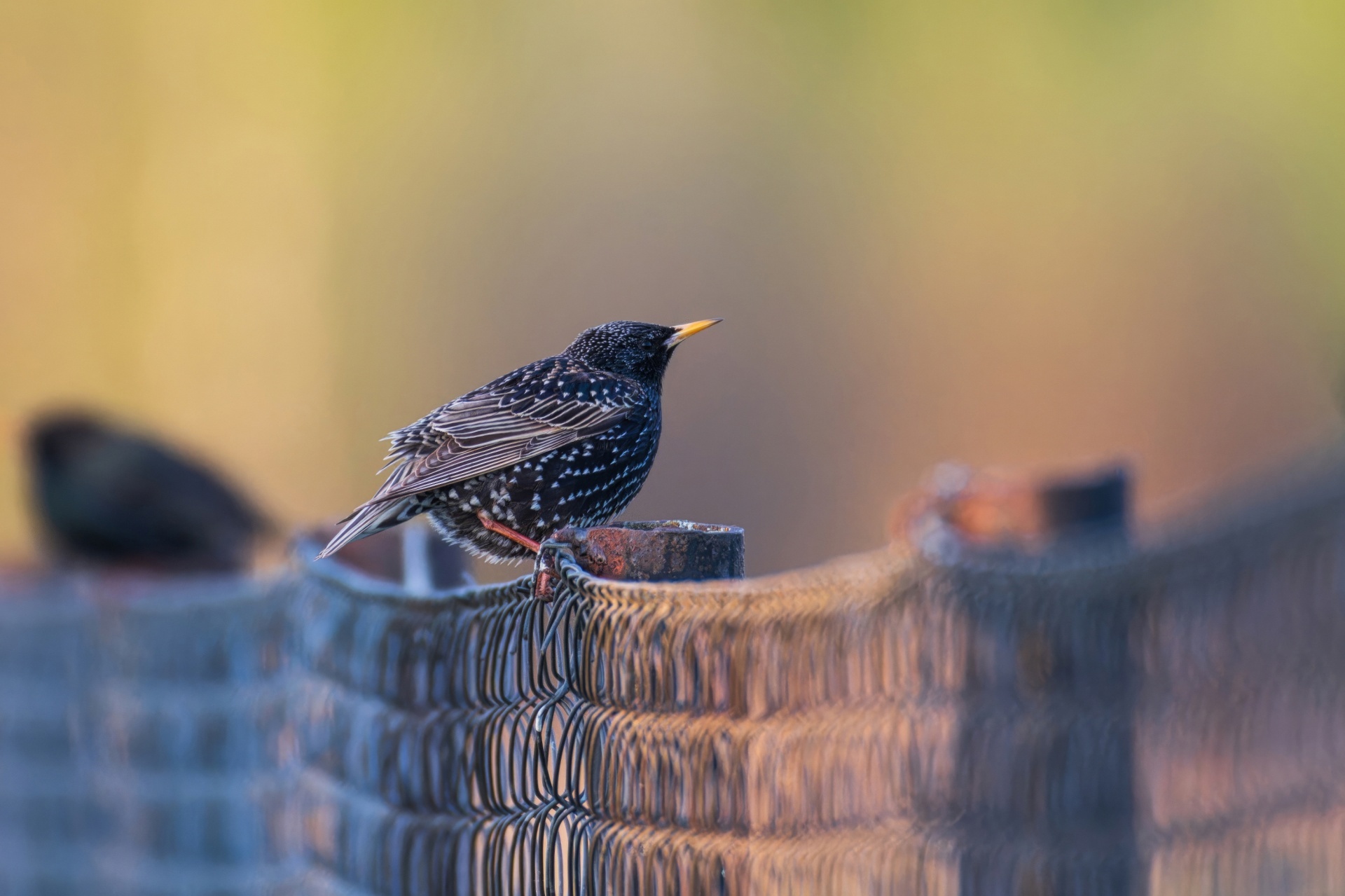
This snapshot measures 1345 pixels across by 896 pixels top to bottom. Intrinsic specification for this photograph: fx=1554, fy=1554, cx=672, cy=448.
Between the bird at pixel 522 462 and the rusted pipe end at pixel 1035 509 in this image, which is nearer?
the rusted pipe end at pixel 1035 509

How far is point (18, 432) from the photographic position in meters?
7.07

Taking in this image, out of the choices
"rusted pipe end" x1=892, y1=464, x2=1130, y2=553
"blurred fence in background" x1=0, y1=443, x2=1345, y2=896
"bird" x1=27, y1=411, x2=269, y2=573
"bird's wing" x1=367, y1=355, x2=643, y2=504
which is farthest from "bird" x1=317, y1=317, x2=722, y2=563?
"bird" x1=27, y1=411, x2=269, y2=573

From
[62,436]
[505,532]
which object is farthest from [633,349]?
[62,436]

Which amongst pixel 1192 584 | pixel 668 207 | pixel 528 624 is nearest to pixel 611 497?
Result: pixel 528 624

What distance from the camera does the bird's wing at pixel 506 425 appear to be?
3287 mm

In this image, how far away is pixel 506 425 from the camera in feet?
11.2

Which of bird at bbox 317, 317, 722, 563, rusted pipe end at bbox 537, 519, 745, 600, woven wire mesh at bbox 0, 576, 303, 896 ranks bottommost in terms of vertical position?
woven wire mesh at bbox 0, 576, 303, 896

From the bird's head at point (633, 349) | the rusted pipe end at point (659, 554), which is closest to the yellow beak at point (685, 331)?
the bird's head at point (633, 349)

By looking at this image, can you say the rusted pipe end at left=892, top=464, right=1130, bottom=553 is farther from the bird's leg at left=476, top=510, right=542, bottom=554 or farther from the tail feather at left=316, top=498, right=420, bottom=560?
the tail feather at left=316, top=498, right=420, bottom=560

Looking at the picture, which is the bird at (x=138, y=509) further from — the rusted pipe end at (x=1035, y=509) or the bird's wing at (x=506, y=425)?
the rusted pipe end at (x=1035, y=509)

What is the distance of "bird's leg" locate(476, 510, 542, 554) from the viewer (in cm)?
319

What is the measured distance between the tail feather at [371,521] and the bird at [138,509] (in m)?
3.26

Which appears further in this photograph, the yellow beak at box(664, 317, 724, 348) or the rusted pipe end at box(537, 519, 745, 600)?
the yellow beak at box(664, 317, 724, 348)

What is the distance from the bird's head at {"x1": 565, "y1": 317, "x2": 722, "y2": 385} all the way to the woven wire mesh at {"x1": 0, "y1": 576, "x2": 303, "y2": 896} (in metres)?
0.97
